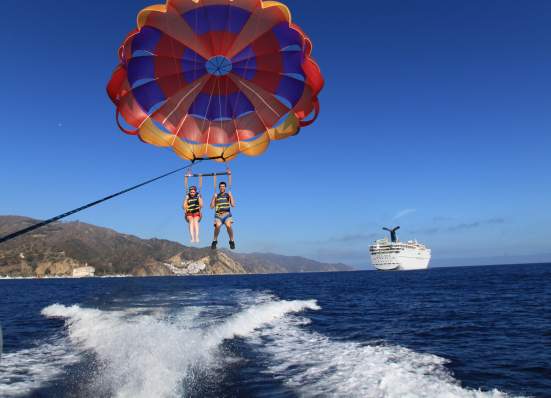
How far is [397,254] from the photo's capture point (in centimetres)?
15775

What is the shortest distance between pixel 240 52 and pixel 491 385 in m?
13.5

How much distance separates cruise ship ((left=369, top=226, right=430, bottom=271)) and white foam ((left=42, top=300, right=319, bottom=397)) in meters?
139

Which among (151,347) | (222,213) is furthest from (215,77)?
(151,347)

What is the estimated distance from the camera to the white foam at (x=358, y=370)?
11141 mm

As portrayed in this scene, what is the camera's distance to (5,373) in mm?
13797

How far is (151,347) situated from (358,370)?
7.68 m

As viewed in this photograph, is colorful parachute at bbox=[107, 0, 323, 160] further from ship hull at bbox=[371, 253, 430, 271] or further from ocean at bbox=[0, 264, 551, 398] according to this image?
ship hull at bbox=[371, 253, 430, 271]

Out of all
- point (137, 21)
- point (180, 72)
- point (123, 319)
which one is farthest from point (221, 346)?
point (137, 21)

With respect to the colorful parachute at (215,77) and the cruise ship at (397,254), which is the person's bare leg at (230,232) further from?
the cruise ship at (397,254)

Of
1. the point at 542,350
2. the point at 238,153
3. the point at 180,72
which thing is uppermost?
the point at 180,72

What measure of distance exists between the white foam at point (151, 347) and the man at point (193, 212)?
14.0ft

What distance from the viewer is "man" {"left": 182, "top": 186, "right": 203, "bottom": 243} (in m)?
15.0

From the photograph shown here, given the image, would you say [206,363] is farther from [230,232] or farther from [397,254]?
[397,254]

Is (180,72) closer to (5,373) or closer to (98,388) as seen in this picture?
(98,388)
